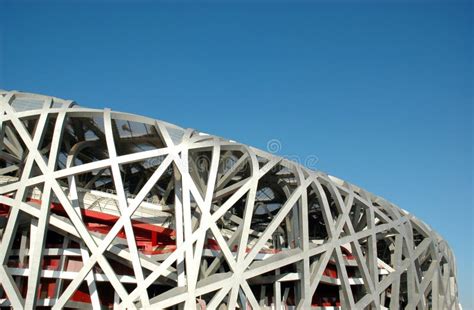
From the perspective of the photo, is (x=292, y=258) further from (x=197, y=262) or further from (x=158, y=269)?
(x=158, y=269)

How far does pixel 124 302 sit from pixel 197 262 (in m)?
3.82

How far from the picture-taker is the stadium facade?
20.6 meters

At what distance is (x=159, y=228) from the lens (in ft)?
89.0

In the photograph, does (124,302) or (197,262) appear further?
(197,262)

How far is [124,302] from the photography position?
1984 centimetres

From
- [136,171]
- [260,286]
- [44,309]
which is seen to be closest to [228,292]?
[260,286]

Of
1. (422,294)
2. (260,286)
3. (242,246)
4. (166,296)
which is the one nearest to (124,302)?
(166,296)

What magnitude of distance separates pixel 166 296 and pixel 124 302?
196cm

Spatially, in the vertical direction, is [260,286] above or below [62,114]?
below

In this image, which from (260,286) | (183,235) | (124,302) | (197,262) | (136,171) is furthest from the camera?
(136,171)

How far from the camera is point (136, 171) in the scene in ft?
108

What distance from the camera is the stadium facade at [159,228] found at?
67.7ft

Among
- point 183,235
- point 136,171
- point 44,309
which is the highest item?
point 136,171

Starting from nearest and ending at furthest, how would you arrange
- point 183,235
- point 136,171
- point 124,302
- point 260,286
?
point 124,302 → point 183,235 → point 260,286 → point 136,171
